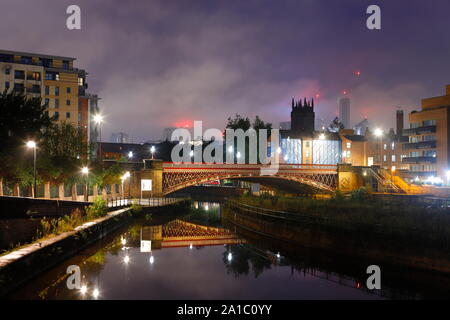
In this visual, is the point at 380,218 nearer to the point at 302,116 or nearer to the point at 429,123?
the point at 429,123

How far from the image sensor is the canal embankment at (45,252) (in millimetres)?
18000

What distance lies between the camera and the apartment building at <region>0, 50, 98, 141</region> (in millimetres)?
83938

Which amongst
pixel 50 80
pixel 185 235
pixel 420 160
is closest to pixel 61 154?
pixel 185 235

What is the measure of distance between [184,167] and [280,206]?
25226mm

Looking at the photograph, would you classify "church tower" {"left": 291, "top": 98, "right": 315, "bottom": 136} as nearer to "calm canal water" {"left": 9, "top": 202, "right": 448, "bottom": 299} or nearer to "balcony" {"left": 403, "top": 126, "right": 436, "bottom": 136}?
"balcony" {"left": 403, "top": 126, "right": 436, "bottom": 136}

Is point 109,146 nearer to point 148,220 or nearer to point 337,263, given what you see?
point 148,220

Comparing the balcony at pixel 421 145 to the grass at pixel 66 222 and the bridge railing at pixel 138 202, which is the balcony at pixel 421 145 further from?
the grass at pixel 66 222

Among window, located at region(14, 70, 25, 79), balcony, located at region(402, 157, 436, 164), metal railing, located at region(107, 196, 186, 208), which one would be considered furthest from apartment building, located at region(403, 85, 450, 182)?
window, located at region(14, 70, 25, 79)

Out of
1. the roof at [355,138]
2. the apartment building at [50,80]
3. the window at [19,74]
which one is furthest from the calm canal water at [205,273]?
the roof at [355,138]

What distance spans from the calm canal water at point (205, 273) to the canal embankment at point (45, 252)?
0.47 metres

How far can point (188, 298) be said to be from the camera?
67.5 feet

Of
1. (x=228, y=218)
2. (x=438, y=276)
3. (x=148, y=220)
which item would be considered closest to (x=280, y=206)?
(x=228, y=218)

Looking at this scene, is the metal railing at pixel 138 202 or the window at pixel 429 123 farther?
the window at pixel 429 123

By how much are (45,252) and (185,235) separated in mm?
19849
